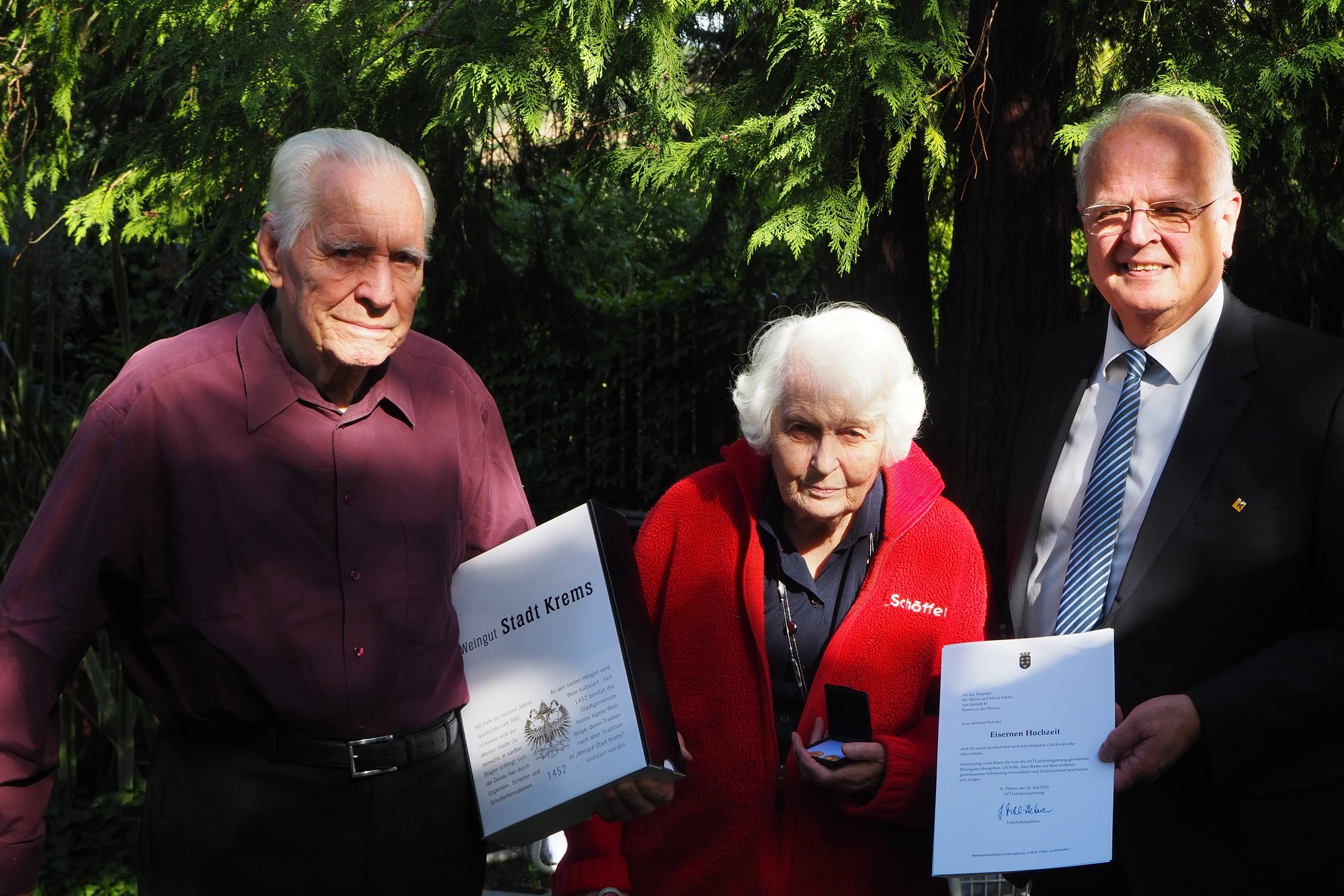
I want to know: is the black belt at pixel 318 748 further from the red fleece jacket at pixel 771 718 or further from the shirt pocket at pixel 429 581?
the red fleece jacket at pixel 771 718

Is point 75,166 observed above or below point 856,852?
above

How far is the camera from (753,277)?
7133 mm

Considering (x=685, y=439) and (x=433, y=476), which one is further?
(x=685, y=439)

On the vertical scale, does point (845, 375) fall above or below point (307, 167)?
below

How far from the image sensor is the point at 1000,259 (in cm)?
474

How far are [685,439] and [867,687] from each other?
6.28 metres

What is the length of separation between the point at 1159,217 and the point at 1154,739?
1064 millimetres

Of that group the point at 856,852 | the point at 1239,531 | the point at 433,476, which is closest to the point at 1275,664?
the point at 1239,531

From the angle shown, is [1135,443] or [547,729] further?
[1135,443]

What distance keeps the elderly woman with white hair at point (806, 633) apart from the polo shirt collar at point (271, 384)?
729 millimetres

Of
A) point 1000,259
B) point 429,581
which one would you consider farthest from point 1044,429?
point 1000,259

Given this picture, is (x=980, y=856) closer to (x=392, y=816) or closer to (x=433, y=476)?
(x=392, y=816)
